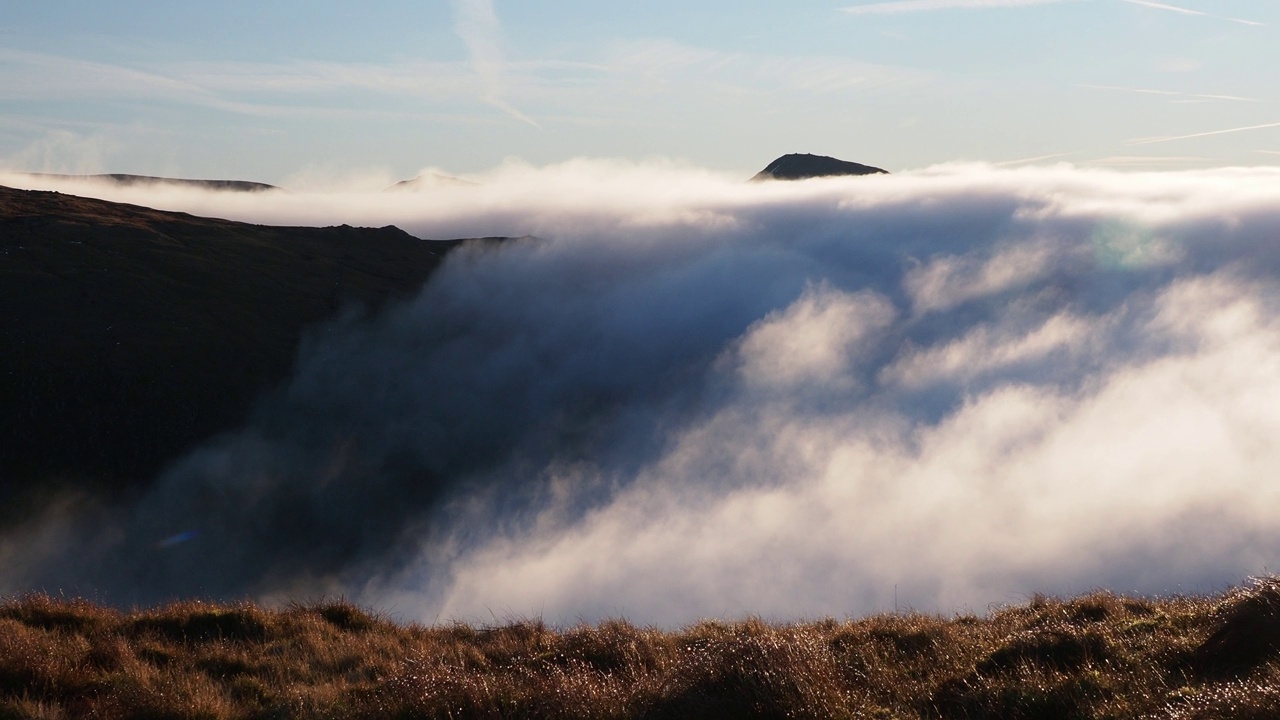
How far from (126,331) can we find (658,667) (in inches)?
3422

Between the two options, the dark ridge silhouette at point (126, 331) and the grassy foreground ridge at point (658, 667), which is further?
the dark ridge silhouette at point (126, 331)

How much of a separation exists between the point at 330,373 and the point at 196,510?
23.6 metres

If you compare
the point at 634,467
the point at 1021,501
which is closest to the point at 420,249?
the point at 634,467

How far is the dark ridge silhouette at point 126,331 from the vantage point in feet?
248

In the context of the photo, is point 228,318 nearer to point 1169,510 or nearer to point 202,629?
point 202,629

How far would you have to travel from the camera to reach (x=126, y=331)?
83500 mm

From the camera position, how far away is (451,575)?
118562 millimetres

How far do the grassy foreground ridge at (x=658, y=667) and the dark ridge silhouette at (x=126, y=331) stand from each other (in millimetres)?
73596

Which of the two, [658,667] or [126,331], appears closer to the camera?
[658,667]

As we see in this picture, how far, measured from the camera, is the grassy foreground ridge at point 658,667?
767 centimetres

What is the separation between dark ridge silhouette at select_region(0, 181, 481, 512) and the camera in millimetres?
75500

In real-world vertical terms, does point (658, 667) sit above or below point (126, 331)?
above

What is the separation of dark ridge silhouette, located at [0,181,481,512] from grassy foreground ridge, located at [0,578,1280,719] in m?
73.6

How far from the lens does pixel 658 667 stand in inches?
382
